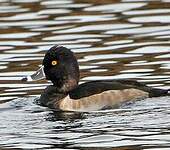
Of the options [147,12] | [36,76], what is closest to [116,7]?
[147,12]

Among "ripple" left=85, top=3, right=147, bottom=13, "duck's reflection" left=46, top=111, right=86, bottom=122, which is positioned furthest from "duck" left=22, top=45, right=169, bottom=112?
"ripple" left=85, top=3, right=147, bottom=13

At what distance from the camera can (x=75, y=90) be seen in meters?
15.9

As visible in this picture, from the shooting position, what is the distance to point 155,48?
19.3 metres

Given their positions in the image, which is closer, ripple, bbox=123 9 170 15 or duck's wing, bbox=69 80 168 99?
duck's wing, bbox=69 80 168 99

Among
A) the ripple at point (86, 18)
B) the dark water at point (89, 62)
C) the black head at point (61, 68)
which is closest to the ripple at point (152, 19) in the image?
the dark water at point (89, 62)

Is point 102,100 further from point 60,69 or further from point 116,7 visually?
point 116,7

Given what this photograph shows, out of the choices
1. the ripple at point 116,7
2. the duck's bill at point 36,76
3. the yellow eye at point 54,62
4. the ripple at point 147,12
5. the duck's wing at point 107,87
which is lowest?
the ripple at point 147,12

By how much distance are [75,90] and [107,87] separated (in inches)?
18.6

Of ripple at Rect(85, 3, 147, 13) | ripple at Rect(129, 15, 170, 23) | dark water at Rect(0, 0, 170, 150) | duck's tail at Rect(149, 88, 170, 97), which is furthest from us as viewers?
ripple at Rect(85, 3, 147, 13)

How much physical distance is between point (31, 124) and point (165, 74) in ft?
11.5

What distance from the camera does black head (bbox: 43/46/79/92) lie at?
16297 millimetres

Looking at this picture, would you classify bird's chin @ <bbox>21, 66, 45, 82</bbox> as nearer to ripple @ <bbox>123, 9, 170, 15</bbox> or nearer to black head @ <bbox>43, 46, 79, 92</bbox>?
black head @ <bbox>43, 46, 79, 92</bbox>

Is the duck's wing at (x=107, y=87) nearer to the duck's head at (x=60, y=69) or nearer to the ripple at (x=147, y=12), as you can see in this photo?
the duck's head at (x=60, y=69)

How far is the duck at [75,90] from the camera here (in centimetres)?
1569
